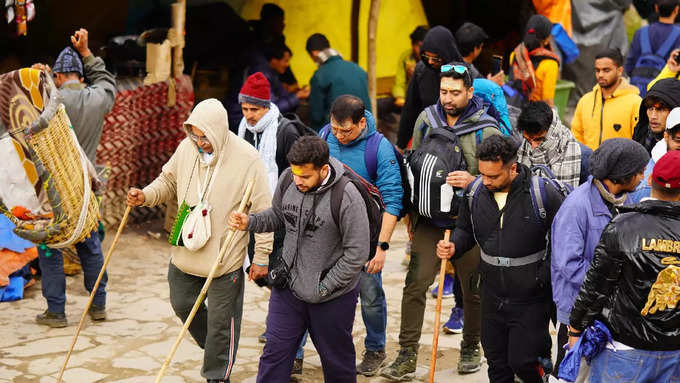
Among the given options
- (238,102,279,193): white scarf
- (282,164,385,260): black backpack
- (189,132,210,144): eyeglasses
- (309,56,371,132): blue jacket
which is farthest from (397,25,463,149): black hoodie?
(189,132,210,144): eyeglasses

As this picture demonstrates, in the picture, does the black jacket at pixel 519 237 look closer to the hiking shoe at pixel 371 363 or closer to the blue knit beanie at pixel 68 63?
the hiking shoe at pixel 371 363

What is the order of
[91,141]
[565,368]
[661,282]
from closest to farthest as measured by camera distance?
1. [661,282]
2. [565,368]
3. [91,141]

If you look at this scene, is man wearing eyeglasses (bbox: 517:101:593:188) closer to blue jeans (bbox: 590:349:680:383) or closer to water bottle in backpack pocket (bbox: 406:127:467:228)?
water bottle in backpack pocket (bbox: 406:127:467:228)

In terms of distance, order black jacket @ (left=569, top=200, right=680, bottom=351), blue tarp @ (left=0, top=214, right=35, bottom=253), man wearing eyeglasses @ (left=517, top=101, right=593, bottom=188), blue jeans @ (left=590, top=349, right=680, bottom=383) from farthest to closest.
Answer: blue tarp @ (left=0, top=214, right=35, bottom=253)
man wearing eyeglasses @ (left=517, top=101, right=593, bottom=188)
blue jeans @ (left=590, top=349, right=680, bottom=383)
black jacket @ (left=569, top=200, right=680, bottom=351)

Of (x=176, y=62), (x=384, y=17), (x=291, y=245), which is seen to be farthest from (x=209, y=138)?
(x=384, y=17)

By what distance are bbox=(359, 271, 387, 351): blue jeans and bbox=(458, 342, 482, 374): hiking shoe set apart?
580 mm

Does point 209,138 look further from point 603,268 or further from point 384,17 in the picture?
point 384,17

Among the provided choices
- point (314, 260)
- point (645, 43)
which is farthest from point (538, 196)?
point (645, 43)

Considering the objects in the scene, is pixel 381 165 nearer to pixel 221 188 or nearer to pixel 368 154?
pixel 368 154

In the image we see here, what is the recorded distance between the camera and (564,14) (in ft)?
41.6

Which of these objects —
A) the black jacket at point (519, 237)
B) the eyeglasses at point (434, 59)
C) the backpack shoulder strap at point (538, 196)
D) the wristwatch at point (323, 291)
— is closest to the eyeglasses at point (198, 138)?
the wristwatch at point (323, 291)

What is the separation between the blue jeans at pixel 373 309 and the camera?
659cm

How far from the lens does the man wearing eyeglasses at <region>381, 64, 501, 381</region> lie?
6.24 meters

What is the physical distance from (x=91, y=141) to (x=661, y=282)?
506 cm
